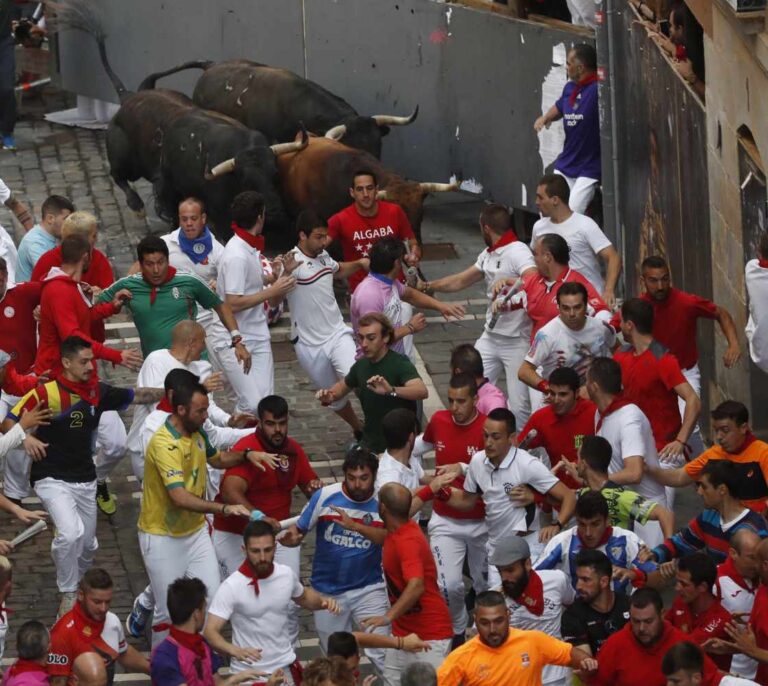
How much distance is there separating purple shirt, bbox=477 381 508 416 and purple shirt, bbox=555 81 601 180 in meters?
5.61

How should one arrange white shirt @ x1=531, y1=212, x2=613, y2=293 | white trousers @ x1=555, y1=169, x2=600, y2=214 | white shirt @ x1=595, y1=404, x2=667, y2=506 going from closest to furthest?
1. white shirt @ x1=595, y1=404, x2=667, y2=506
2. white shirt @ x1=531, y1=212, x2=613, y2=293
3. white trousers @ x1=555, y1=169, x2=600, y2=214

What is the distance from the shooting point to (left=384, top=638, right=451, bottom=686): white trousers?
11.4 meters

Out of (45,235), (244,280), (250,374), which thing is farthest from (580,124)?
(45,235)

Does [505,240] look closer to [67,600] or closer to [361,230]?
[361,230]

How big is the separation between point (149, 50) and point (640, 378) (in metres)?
13.1

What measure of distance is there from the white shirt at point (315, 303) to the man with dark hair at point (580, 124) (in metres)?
3.67

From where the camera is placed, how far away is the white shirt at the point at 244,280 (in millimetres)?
15172

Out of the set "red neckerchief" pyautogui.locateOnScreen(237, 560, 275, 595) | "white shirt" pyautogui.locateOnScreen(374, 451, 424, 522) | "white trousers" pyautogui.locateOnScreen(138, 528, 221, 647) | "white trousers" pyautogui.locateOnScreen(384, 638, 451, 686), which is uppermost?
"white shirt" pyautogui.locateOnScreen(374, 451, 424, 522)

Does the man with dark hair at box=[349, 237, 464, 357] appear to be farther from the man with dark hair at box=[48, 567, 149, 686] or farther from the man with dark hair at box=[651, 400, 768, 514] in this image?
the man with dark hair at box=[48, 567, 149, 686]

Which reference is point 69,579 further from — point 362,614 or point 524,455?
point 524,455

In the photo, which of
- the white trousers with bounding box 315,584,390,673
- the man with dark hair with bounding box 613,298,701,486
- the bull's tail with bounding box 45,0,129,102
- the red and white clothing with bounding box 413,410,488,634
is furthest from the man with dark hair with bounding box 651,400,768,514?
the bull's tail with bounding box 45,0,129,102

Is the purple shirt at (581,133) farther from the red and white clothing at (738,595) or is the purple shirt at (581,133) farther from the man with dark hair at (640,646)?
the man with dark hair at (640,646)

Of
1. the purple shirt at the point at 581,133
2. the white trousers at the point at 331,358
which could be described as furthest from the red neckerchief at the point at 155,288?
the purple shirt at the point at 581,133

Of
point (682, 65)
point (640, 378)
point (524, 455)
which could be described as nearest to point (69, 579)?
point (524, 455)
